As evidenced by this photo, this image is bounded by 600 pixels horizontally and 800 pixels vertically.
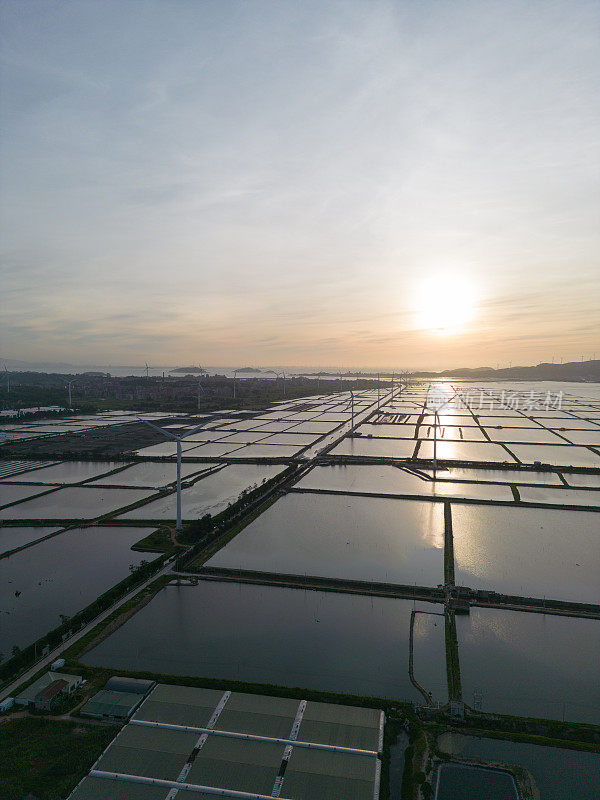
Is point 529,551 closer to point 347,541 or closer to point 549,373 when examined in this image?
point 347,541

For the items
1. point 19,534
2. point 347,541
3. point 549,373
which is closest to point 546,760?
point 347,541

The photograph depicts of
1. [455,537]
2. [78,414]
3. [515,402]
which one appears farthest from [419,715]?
[515,402]

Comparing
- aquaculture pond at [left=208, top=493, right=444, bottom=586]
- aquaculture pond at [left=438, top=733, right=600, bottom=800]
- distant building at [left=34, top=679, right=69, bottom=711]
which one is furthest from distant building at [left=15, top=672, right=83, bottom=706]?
aquaculture pond at [left=438, top=733, right=600, bottom=800]

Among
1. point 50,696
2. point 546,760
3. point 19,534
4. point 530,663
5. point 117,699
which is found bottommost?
point 546,760

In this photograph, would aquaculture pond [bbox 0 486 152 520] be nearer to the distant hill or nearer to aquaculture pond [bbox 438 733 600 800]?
aquaculture pond [bbox 438 733 600 800]

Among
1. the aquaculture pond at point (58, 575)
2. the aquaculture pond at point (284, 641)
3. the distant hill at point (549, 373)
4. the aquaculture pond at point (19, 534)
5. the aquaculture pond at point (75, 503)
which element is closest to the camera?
the aquaculture pond at point (284, 641)

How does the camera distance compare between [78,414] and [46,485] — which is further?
[78,414]

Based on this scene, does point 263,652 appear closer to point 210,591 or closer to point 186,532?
point 210,591

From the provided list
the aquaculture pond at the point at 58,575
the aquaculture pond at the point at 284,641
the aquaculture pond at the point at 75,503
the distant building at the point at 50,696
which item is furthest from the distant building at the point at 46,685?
the aquaculture pond at the point at 75,503

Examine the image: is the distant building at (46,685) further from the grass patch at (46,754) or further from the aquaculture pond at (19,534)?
the aquaculture pond at (19,534)
